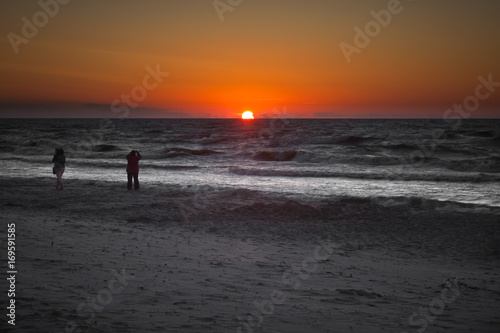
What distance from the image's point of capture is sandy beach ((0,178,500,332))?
5707mm

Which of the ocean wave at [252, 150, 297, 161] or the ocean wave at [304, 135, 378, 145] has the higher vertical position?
the ocean wave at [304, 135, 378, 145]

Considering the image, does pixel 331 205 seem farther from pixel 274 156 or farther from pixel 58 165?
pixel 274 156

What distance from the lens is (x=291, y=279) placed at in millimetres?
7609

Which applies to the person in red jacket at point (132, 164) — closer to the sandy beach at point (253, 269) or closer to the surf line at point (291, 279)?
the sandy beach at point (253, 269)

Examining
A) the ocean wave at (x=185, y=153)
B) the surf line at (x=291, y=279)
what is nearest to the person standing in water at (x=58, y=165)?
the surf line at (x=291, y=279)

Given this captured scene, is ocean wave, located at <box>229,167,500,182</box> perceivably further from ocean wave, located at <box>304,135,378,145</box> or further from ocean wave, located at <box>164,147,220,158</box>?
ocean wave, located at <box>304,135,378,145</box>

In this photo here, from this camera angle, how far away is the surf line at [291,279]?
5.75 metres

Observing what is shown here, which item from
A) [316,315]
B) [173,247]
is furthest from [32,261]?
[316,315]

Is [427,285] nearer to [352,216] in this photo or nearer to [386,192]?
[352,216]

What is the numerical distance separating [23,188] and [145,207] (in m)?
7.90

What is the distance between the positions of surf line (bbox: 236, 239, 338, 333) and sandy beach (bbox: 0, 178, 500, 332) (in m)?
0.03

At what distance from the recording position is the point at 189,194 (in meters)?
18.6

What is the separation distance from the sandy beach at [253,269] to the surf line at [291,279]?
0.03 metres

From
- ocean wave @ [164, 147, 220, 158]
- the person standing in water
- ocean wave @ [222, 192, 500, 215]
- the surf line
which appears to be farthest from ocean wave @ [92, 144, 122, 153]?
the surf line
